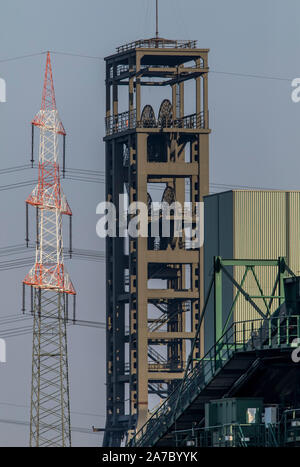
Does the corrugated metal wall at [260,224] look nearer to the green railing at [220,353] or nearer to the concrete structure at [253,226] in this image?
the concrete structure at [253,226]

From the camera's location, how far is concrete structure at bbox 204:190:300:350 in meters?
185

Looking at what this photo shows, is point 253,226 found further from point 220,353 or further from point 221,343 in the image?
point 221,343

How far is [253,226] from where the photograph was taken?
18638cm

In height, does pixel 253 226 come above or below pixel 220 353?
above

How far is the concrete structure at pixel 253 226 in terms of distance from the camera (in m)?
185

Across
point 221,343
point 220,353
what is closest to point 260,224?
point 220,353

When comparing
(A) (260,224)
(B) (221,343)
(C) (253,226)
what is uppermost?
(A) (260,224)

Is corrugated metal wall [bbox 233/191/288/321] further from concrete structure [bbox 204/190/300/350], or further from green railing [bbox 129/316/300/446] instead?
green railing [bbox 129/316/300/446]
